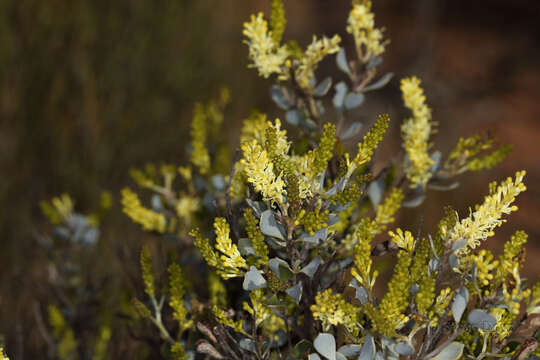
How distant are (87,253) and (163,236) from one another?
2.55ft

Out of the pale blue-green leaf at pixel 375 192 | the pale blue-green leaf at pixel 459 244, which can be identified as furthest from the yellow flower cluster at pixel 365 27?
the pale blue-green leaf at pixel 459 244

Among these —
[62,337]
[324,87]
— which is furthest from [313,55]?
[62,337]

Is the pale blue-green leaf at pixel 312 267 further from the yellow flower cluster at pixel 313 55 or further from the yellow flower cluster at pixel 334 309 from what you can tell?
the yellow flower cluster at pixel 313 55

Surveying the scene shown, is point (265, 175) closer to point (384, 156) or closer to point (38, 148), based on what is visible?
point (38, 148)

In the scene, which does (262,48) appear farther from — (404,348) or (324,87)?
(404,348)

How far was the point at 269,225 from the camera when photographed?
0.41 m

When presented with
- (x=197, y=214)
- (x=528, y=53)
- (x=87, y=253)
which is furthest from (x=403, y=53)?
(x=197, y=214)

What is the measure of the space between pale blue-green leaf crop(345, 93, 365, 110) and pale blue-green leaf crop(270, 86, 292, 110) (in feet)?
0.22

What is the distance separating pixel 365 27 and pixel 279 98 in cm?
13

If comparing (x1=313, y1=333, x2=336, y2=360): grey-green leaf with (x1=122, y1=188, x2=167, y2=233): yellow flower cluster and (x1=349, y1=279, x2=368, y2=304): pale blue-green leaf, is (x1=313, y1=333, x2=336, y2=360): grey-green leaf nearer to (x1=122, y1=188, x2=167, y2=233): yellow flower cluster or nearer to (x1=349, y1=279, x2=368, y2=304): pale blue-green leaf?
(x1=349, y1=279, x2=368, y2=304): pale blue-green leaf

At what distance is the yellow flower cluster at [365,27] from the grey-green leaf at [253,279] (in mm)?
274

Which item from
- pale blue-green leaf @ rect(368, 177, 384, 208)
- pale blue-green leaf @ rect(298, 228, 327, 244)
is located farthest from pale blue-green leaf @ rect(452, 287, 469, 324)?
pale blue-green leaf @ rect(368, 177, 384, 208)

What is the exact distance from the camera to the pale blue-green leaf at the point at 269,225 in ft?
1.32

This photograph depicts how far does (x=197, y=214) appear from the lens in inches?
26.1
